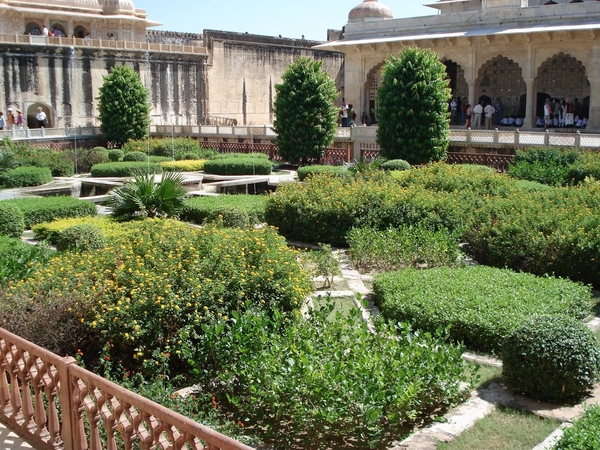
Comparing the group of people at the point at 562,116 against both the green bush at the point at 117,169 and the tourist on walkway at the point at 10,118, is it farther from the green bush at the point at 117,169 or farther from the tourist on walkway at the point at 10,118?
the tourist on walkway at the point at 10,118

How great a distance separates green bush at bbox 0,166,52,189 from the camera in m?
16.9

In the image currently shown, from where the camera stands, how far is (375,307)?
7969 millimetres

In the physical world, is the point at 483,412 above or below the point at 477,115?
below

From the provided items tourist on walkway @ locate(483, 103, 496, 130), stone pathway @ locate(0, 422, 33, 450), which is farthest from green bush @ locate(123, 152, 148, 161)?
stone pathway @ locate(0, 422, 33, 450)

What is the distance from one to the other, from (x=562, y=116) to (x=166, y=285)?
72.9 ft

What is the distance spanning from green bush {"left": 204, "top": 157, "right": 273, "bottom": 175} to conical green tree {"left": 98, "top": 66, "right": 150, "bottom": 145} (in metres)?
7.63

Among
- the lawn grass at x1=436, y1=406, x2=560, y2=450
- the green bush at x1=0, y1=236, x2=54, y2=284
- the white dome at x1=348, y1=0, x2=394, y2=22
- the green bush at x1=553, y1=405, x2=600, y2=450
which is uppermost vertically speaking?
the white dome at x1=348, y1=0, x2=394, y2=22

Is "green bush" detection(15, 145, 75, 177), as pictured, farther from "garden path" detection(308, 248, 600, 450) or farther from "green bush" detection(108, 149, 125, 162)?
"garden path" detection(308, 248, 600, 450)

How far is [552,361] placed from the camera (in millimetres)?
5449

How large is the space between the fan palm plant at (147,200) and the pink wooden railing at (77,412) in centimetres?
685

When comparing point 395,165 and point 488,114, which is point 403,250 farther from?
point 488,114

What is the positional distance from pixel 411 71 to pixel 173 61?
1744 centimetres

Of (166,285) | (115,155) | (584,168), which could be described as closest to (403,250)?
(166,285)

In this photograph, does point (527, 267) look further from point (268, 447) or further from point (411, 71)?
point (411, 71)
